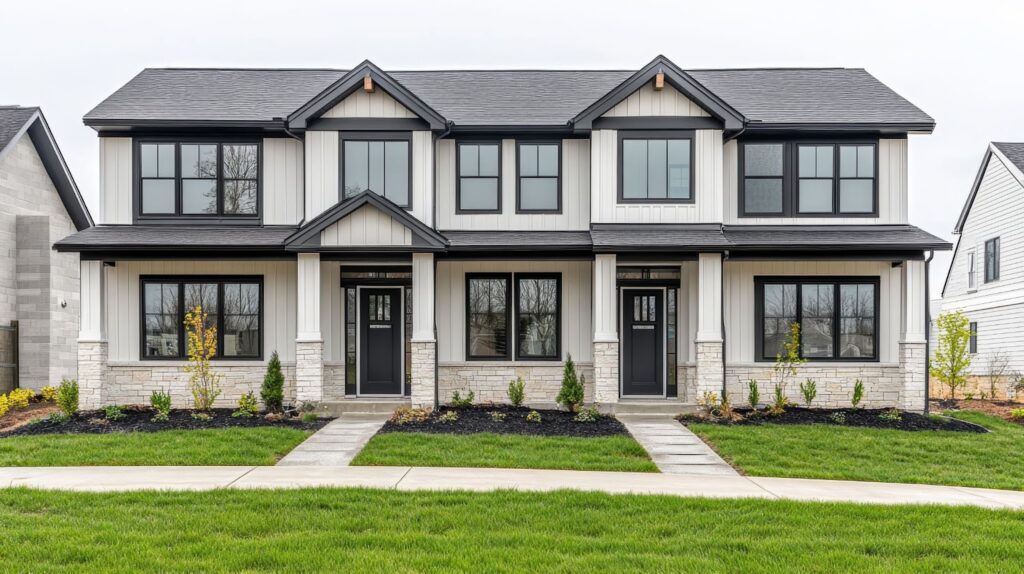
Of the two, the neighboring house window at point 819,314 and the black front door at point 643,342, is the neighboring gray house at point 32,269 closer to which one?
the black front door at point 643,342

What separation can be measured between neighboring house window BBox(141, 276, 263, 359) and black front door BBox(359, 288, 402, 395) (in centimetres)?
207

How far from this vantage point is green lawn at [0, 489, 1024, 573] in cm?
548

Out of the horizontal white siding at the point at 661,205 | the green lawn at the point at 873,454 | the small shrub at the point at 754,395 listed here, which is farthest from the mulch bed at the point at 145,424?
the small shrub at the point at 754,395

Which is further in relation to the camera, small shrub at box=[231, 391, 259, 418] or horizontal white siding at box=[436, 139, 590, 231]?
horizontal white siding at box=[436, 139, 590, 231]

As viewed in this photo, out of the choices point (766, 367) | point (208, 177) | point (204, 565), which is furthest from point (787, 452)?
point (208, 177)

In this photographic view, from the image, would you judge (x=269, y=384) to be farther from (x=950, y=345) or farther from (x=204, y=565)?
(x=950, y=345)

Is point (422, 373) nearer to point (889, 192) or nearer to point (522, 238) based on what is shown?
point (522, 238)

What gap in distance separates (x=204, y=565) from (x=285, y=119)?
33.9 feet

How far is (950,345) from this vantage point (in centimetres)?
1736

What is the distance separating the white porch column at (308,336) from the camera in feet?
44.2

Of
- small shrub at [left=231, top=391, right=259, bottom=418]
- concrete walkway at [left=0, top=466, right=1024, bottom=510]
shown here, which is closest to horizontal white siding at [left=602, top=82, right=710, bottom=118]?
concrete walkway at [left=0, top=466, right=1024, bottom=510]

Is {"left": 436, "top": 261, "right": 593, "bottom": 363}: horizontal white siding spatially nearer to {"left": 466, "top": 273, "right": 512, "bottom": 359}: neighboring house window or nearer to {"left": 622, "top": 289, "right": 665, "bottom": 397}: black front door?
{"left": 466, "top": 273, "right": 512, "bottom": 359}: neighboring house window

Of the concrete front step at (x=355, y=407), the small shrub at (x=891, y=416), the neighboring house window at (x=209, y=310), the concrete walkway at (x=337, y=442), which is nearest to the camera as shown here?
the concrete walkway at (x=337, y=442)

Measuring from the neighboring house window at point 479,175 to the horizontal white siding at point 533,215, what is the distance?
6.5 inches
